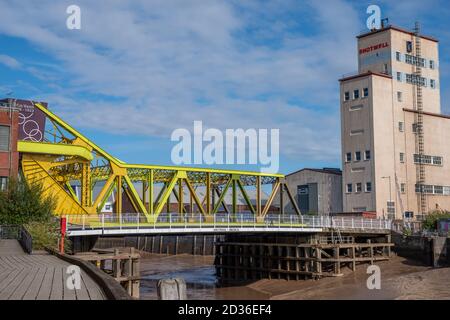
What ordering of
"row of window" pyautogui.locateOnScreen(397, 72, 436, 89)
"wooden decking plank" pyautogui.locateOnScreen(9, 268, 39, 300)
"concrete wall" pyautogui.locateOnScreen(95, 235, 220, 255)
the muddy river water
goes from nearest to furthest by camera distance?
"wooden decking plank" pyautogui.locateOnScreen(9, 268, 39, 300) → the muddy river water → "row of window" pyautogui.locateOnScreen(397, 72, 436, 89) → "concrete wall" pyautogui.locateOnScreen(95, 235, 220, 255)

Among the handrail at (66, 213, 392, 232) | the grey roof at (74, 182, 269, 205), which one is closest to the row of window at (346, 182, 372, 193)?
the handrail at (66, 213, 392, 232)

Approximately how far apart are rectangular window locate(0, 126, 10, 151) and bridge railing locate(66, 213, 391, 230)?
9.63m

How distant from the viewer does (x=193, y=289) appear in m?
50.8

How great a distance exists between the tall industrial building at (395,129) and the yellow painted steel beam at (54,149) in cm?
3957

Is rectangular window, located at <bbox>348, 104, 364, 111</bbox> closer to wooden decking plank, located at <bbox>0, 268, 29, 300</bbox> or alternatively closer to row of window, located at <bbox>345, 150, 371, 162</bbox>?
row of window, located at <bbox>345, 150, 371, 162</bbox>

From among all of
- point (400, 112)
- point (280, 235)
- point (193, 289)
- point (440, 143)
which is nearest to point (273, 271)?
point (280, 235)

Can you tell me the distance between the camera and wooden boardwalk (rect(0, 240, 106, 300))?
43.8 feet

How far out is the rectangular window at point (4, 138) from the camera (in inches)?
1786

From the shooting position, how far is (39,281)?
16.1 metres

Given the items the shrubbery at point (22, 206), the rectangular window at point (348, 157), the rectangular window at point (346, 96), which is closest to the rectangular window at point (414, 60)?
the rectangular window at point (346, 96)

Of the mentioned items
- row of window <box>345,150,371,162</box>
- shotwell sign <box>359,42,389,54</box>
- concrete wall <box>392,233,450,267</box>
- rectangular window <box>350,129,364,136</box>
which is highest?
→ shotwell sign <box>359,42,389,54</box>
